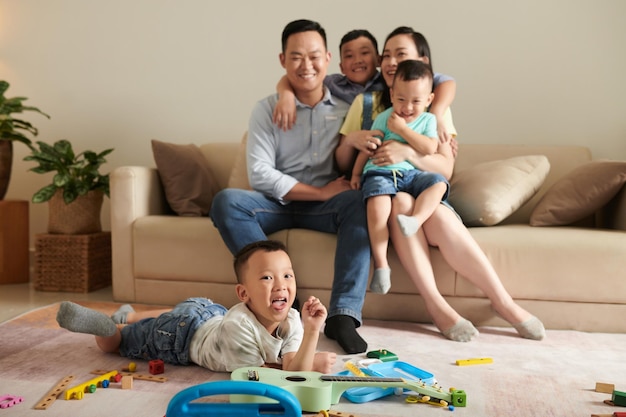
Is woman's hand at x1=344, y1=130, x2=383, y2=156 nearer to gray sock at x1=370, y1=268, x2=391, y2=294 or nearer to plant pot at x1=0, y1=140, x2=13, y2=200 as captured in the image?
gray sock at x1=370, y1=268, x2=391, y2=294

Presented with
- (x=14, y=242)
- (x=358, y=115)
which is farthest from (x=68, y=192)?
(x=358, y=115)

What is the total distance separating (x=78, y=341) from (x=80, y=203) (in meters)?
1.25

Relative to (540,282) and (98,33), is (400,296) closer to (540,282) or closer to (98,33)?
(540,282)

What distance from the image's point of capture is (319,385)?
56.4 inches

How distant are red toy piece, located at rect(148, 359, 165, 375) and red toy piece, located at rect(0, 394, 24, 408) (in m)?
0.34

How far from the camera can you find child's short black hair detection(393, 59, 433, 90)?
7.50ft

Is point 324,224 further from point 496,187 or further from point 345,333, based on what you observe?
point 496,187

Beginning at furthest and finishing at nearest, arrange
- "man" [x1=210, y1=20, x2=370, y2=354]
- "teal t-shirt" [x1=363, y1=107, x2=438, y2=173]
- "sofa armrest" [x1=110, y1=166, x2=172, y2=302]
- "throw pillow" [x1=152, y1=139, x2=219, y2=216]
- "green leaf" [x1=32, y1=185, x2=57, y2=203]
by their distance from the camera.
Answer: "green leaf" [x1=32, y1=185, x2=57, y2=203] < "throw pillow" [x1=152, y1=139, x2=219, y2=216] < "sofa armrest" [x1=110, y1=166, x2=172, y2=302] < "teal t-shirt" [x1=363, y1=107, x2=438, y2=173] < "man" [x1=210, y1=20, x2=370, y2=354]

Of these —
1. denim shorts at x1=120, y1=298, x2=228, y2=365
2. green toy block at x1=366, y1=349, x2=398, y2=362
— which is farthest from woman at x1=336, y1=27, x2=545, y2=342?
denim shorts at x1=120, y1=298, x2=228, y2=365

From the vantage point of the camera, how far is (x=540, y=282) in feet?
7.66

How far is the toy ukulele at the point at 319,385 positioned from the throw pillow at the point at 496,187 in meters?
1.14

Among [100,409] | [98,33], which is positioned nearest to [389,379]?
[100,409]

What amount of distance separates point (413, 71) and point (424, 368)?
3.60 ft

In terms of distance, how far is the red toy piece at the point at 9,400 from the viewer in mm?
1463
